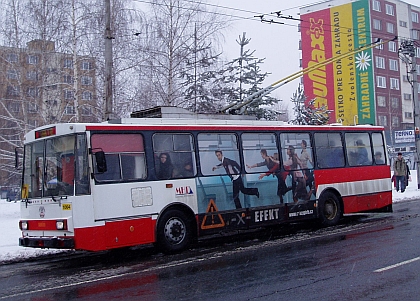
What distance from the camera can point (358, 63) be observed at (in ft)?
225

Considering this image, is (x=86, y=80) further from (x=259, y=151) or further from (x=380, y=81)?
(x=380, y=81)

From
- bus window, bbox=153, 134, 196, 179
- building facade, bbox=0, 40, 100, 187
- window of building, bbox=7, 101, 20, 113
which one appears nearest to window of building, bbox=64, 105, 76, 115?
building facade, bbox=0, 40, 100, 187

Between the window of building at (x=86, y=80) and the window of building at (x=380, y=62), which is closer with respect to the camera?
the window of building at (x=86, y=80)

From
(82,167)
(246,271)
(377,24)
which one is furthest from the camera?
(377,24)

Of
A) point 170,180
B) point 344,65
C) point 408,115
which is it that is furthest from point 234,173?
point 408,115

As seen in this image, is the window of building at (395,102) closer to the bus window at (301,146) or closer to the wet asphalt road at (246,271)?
the bus window at (301,146)

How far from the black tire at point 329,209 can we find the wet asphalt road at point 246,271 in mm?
1441

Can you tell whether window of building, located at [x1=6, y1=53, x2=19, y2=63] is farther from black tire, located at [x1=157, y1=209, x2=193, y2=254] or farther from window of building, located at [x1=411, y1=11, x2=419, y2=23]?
window of building, located at [x1=411, y1=11, x2=419, y2=23]

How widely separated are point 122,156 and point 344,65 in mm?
61288

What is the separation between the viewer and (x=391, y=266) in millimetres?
9031

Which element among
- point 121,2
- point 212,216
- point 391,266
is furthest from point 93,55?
point 391,266

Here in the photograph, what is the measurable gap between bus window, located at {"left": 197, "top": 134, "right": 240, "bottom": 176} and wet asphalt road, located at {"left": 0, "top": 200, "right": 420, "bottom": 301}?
1.72 meters

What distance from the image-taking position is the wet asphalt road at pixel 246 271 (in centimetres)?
766

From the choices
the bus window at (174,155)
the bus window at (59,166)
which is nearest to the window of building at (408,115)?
the bus window at (174,155)
